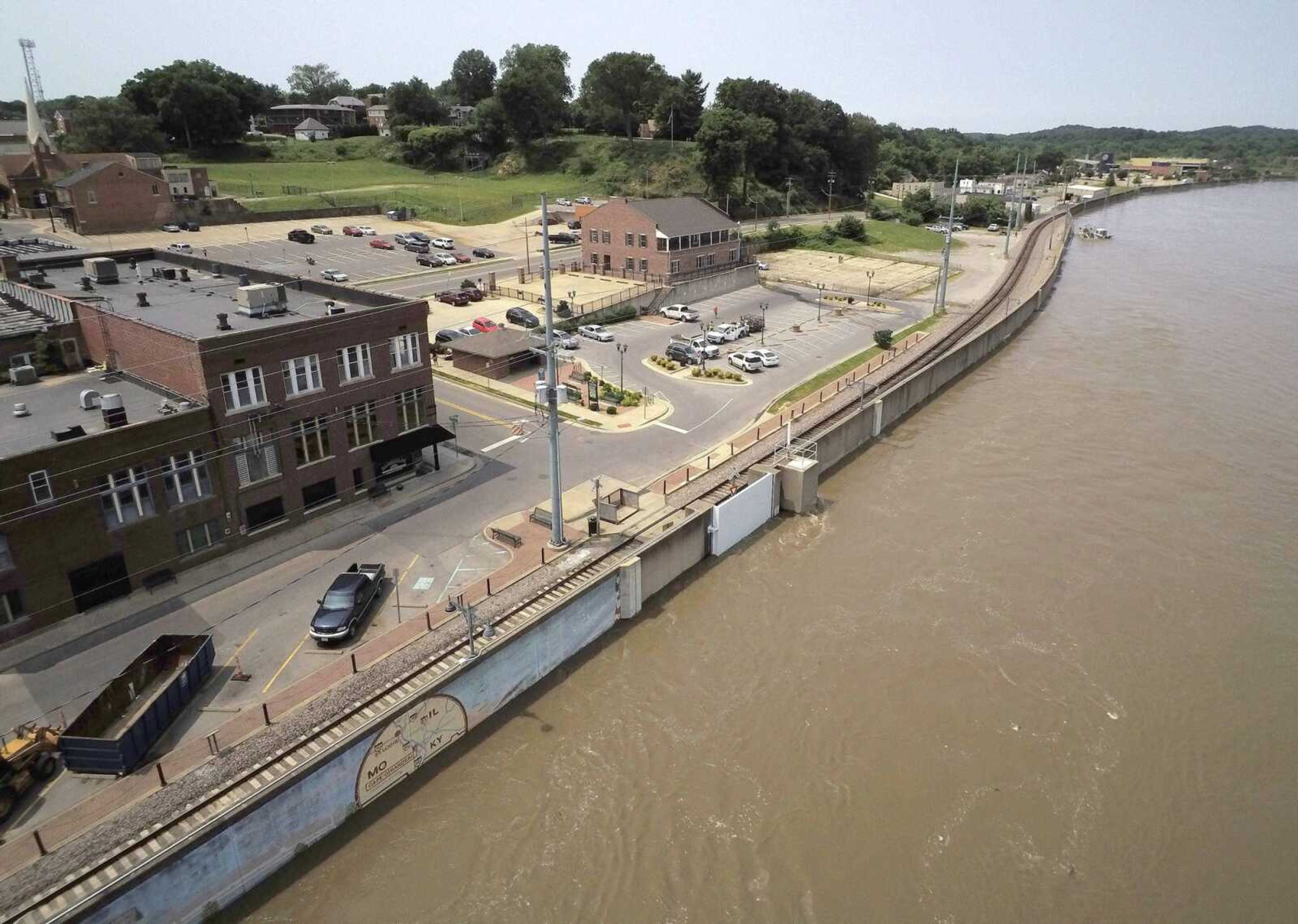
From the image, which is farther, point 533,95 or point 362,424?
point 533,95

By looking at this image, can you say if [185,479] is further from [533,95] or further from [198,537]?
[533,95]

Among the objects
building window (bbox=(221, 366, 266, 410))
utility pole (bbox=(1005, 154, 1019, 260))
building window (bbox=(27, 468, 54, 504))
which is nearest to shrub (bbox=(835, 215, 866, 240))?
utility pole (bbox=(1005, 154, 1019, 260))

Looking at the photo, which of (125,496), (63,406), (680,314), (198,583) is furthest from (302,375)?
(680,314)

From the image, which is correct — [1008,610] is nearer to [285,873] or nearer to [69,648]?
[285,873]

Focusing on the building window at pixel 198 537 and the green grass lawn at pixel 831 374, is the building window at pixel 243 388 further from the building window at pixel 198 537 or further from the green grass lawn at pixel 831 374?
the green grass lawn at pixel 831 374

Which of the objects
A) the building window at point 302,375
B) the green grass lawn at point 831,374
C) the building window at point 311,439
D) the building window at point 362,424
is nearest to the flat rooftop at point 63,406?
the building window at point 302,375

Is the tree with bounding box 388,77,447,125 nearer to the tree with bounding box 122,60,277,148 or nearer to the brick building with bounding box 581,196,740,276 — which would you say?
the tree with bounding box 122,60,277,148

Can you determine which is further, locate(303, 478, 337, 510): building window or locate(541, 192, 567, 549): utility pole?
locate(303, 478, 337, 510): building window
